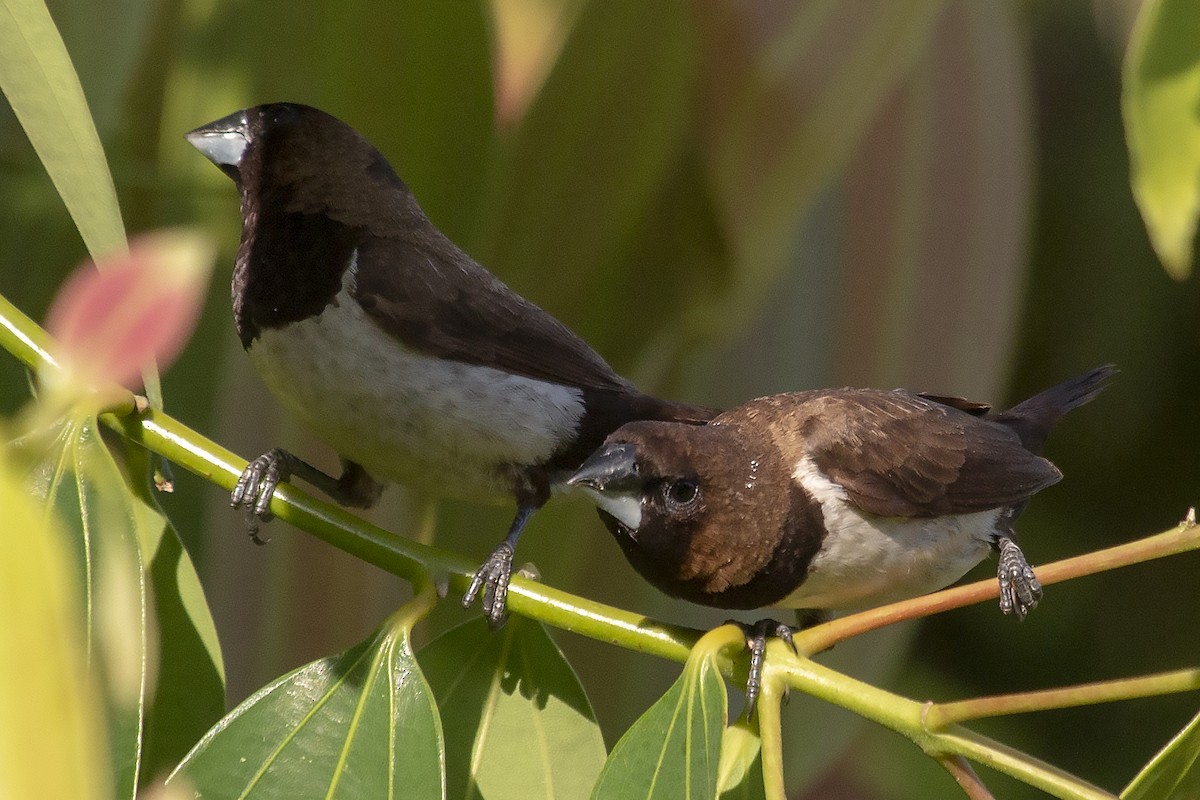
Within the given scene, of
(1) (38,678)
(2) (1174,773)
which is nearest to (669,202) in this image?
(2) (1174,773)

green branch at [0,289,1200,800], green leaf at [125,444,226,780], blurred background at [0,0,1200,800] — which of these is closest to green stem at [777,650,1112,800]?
green branch at [0,289,1200,800]

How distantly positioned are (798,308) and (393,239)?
0.67m

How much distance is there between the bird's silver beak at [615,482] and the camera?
667 mm

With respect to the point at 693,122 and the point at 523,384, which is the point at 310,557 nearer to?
the point at 523,384

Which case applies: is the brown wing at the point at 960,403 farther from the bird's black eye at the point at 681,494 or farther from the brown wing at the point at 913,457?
the bird's black eye at the point at 681,494

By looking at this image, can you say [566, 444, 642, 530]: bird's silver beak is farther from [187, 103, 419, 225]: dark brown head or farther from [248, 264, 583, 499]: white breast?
[187, 103, 419, 225]: dark brown head

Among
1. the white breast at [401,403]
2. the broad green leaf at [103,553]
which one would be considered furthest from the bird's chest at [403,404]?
the broad green leaf at [103,553]

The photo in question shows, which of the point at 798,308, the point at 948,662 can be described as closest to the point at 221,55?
the point at 798,308

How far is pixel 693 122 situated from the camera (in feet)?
4.47

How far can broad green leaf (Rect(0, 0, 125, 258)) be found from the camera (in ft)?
1.89

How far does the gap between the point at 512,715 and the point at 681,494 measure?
162mm

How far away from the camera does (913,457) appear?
833mm

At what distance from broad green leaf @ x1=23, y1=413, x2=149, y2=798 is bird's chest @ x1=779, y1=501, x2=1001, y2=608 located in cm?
41

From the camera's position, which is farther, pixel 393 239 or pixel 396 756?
pixel 393 239
